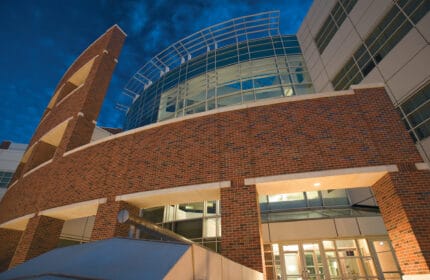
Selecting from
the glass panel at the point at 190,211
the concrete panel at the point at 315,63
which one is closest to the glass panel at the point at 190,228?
the glass panel at the point at 190,211

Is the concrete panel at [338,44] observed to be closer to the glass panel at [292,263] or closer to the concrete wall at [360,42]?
the concrete wall at [360,42]

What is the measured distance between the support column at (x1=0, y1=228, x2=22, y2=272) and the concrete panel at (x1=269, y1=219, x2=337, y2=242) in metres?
16.2

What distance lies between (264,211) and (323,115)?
822 centimetres

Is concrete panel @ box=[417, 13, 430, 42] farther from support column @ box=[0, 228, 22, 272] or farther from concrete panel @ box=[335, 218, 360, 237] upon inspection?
support column @ box=[0, 228, 22, 272]

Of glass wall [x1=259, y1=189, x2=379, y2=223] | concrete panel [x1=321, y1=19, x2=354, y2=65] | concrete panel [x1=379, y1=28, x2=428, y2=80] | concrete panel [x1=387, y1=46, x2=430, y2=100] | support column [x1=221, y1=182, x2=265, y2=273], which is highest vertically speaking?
concrete panel [x1=321, y1=19, x2=354, y2=65]

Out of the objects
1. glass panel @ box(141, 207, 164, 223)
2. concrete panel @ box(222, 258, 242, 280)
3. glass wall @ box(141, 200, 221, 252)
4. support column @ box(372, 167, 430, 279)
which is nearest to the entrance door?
glass wall @ box(141, 200, 221, 252)

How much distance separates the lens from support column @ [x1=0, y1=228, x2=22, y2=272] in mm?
14520

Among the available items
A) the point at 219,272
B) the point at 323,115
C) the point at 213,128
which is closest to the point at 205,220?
the point at 213,128

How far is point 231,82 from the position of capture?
20.4 m

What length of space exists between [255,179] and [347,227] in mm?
8210

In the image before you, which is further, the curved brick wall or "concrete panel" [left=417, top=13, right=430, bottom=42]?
"concrete panel" [left=417, top=13, right=430, bottom=42]

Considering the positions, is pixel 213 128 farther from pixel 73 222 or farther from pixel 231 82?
pixel 73 222

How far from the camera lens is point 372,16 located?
49.0 feet

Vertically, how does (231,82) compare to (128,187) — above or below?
above
